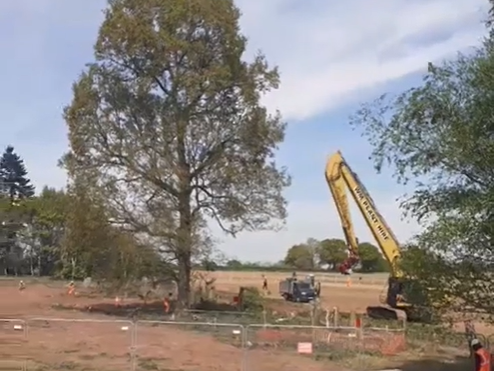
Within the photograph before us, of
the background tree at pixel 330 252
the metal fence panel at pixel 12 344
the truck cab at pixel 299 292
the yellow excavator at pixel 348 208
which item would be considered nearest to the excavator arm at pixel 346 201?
the yellow excavator at pixel 348 208

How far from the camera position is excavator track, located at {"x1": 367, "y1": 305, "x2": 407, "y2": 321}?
128 feet

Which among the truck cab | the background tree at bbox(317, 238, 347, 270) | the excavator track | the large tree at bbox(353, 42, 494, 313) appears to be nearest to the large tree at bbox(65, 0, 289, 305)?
the excavator track

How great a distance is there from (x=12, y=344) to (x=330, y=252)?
404 feet

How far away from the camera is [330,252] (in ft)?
482

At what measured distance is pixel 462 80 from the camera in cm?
1686

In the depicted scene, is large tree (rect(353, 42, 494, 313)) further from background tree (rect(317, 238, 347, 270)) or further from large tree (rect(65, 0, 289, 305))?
background tree (rect(317, 238, 347, 270))

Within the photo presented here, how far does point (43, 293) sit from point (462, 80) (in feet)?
163

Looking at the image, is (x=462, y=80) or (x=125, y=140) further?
(x=125, y=140)

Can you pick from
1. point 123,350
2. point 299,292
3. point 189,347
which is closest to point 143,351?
point 123,350

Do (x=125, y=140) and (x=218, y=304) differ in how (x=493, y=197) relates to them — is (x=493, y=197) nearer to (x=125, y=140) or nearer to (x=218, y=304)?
(x=125, y=140)

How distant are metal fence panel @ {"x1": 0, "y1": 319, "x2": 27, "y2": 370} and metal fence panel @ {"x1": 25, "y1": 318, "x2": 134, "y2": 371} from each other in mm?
236

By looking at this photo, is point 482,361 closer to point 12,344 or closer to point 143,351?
point 143,351

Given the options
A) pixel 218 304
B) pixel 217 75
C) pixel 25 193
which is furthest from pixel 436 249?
pixel 25 193

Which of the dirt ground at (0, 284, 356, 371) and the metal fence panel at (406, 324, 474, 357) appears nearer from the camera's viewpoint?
the dirt ground at (0, 284, 356, 371)
